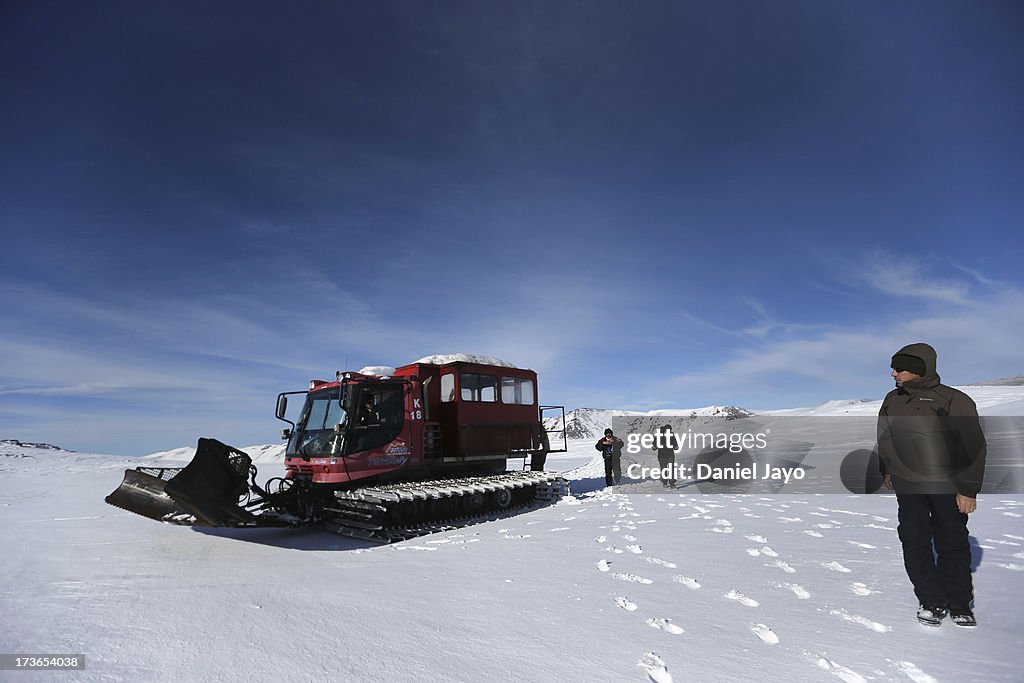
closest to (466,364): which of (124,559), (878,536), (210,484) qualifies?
(210,484)

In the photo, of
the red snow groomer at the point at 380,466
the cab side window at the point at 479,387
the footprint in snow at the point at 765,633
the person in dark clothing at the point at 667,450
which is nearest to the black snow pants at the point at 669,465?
the person in dark clothing at the point at 667,450

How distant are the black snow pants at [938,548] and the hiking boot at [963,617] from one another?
0.03m

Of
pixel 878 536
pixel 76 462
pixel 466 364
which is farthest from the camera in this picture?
pixel 76 462

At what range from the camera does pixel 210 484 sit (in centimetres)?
726

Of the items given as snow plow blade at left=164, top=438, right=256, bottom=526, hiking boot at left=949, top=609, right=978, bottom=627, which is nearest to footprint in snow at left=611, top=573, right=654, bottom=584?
hiking boot at left=949, top=609, right=978, bottom=627

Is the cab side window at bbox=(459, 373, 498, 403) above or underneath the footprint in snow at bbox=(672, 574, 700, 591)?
above

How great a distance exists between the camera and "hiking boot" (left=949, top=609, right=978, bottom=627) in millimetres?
3879

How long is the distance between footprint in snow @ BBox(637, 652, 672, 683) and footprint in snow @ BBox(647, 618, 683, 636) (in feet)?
1.54

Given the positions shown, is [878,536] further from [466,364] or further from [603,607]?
[466,364]

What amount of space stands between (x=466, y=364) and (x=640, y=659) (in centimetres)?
804

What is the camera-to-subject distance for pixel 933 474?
409cm

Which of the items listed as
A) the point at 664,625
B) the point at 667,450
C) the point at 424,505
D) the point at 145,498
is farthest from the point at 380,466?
the point at 667,450

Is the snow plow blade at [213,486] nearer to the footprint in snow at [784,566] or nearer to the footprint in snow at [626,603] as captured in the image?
the footprint in snow at [626,603]

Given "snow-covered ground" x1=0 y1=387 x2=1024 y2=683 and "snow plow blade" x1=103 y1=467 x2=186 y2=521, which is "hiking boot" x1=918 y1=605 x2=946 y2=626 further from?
"snow plow blade" x1=103 y1=467 x2=186 y2=521
